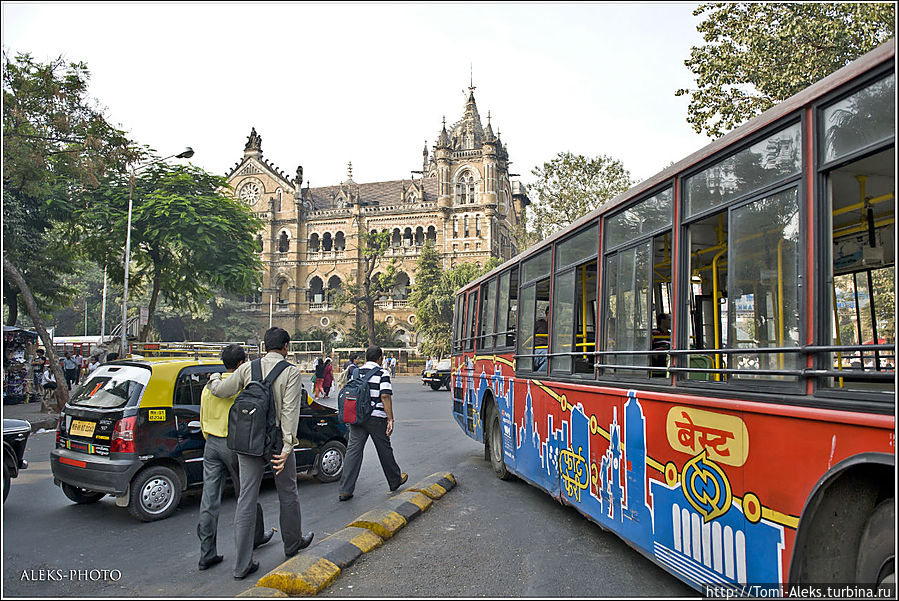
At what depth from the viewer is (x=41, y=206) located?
1952cm

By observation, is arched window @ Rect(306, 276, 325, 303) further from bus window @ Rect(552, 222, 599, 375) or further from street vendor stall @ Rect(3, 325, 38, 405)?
bus window @ Rect(552, 222, 599, 375)

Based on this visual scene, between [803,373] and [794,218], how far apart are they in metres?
0.80

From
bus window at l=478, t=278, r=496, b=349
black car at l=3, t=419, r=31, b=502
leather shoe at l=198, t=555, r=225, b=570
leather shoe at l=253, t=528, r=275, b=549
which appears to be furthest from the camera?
bus window at l=478, t=278, r=496, b=349

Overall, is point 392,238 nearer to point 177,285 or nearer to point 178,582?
point 177,285

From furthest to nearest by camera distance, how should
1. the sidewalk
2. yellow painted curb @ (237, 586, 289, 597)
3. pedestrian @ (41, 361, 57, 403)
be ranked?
pedestrian @ (41, 361, 57, 403)
the sidewalk
yellow painted curb @ (237, 586, 289, 597)

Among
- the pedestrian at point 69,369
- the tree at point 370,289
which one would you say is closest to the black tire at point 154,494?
the pedestrian at point 69,369

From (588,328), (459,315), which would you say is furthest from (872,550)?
(459,315)

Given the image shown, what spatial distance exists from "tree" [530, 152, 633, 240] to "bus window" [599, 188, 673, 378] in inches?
1055

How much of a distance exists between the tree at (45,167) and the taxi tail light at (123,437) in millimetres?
1620

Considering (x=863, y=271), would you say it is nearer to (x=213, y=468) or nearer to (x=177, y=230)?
(x=213, y=468)

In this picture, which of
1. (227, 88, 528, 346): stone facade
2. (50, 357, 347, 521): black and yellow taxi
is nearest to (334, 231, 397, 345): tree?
(227, 88, 528, 346): stone facade

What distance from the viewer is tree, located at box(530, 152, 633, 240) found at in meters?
32.5

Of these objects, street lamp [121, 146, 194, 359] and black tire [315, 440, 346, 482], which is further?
street lamp [121, 146, 194, 359]

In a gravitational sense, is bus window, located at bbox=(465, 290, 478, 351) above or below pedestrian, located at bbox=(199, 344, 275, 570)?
above
